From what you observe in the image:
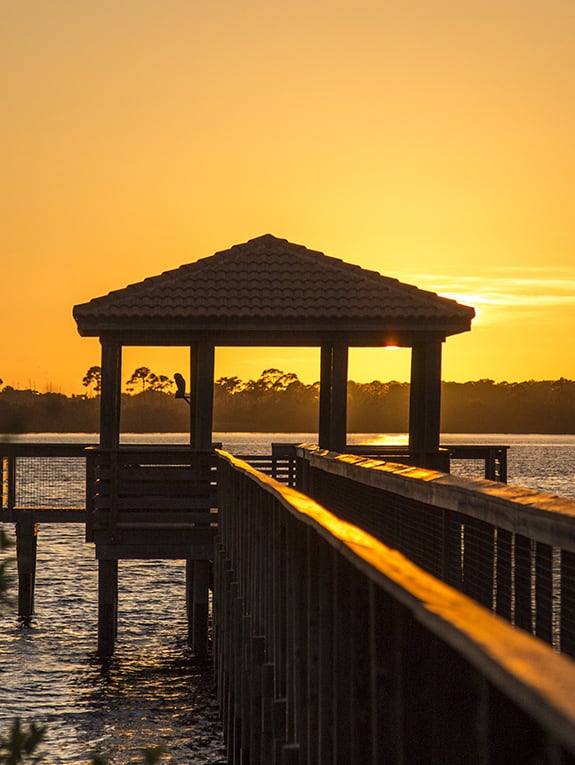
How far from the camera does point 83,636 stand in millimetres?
25500

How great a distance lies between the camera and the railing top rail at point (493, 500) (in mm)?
4316

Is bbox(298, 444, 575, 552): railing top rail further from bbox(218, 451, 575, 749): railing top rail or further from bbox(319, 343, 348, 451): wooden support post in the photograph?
bbox(319, 343, 348, 451): wooden support post

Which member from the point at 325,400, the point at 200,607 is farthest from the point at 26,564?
the point at 325,400

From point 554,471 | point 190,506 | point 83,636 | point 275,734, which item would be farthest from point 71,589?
point 554,471

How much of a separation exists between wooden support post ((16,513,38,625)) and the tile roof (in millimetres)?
6449

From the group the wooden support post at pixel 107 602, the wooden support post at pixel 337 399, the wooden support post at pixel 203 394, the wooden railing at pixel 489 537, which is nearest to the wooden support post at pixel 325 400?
the wooden support post at pixel 337 399

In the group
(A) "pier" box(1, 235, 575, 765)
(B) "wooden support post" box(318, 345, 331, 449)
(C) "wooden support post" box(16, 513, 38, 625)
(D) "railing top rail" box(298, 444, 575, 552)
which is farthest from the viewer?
(C) "wooden support post" box(16, 513, 38, 625)

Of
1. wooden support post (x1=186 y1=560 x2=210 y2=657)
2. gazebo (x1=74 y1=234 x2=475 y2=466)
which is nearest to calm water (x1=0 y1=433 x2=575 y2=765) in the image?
wooden support post (x1=186 y1=560 x2=210 y2=657)

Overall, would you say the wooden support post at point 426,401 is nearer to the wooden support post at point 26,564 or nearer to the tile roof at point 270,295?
the tile roof at point 270,295

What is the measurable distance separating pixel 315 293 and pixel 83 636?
10.4m

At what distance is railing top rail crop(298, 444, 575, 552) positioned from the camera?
432cm

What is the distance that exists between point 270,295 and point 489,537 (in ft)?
44.5

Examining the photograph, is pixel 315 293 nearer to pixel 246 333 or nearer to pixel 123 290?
pixel 246 333

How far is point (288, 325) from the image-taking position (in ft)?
60.2
